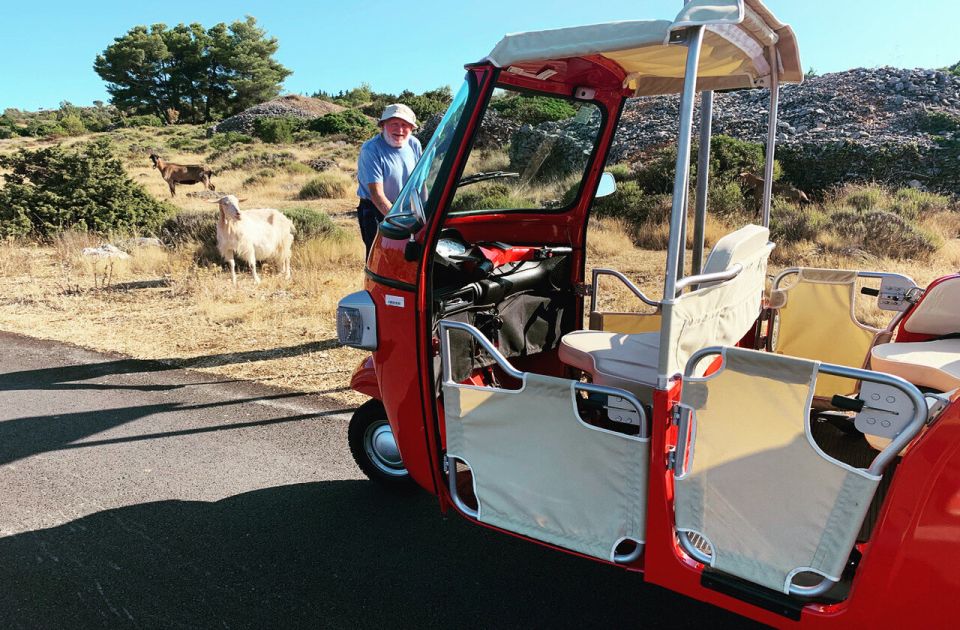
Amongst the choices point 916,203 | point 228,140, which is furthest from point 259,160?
point 916,203

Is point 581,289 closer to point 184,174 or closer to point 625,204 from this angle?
point 625,204

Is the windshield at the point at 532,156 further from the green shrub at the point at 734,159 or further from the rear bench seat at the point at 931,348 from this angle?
the green shrub at the point at 734,159

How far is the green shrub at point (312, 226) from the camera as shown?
40.3 ft

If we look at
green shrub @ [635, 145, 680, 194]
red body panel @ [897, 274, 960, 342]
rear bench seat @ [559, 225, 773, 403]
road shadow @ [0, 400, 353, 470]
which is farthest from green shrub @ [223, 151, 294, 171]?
red body panel @ [897, 274, 960, 342]

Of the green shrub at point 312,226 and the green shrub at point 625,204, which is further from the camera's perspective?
the green shrub at point 625,204

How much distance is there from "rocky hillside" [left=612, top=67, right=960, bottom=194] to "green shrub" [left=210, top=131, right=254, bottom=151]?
84.4ft

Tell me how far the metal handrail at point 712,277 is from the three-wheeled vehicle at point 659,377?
A: 17 millimetres

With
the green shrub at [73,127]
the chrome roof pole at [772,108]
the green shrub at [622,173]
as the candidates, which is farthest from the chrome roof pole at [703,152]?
the green shrub at [73,127]

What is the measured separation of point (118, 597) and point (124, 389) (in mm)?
3168

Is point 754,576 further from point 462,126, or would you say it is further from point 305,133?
point 305,133

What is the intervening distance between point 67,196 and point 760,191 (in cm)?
1400

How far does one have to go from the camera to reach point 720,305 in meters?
2.43

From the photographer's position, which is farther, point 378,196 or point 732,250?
point 378,196

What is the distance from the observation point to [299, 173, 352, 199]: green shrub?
2050 cm
